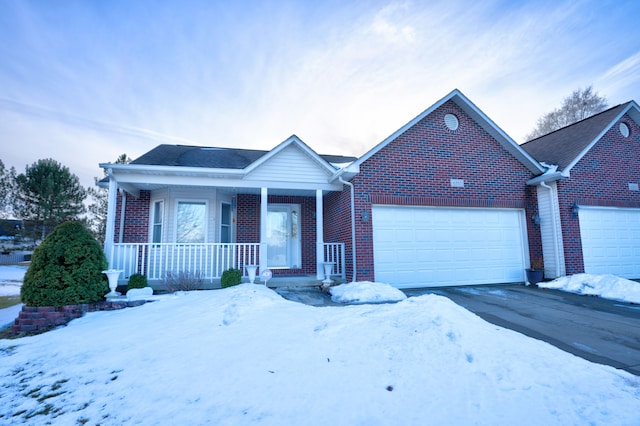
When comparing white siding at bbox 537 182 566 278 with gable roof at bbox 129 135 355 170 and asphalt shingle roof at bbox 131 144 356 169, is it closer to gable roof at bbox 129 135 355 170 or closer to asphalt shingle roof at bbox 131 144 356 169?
gable roof at bbox 129 135 355 170

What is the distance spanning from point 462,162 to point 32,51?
13183 mm

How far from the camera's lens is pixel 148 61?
33.0 feet

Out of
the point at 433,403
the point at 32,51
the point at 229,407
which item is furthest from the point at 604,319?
the point at 32,51

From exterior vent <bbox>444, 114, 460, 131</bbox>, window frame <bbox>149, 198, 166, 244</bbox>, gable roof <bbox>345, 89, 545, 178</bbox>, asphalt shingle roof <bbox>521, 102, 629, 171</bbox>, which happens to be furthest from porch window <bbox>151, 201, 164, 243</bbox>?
asphalt shingle roof <bbox>521, 102, 629, 171</bbox>

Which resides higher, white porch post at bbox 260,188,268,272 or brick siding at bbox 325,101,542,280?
brick siding at bbox 325,101,542,280

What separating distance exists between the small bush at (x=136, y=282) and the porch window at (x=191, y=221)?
216cm

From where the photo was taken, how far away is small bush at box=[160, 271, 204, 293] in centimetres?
713

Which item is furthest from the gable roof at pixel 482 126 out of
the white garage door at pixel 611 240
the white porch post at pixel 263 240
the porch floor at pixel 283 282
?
the porch floor at pixel 283 282

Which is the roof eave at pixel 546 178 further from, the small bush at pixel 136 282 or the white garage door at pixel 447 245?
the small bush at pixel 136 282

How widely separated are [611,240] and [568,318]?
22.2 ft

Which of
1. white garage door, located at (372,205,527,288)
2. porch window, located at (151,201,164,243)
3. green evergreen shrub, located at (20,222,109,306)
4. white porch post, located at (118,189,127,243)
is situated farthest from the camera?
porch window, located at (151,201,164,243)

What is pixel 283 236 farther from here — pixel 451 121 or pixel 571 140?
pixel 571 140

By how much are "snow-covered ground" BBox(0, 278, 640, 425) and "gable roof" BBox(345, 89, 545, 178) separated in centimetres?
604

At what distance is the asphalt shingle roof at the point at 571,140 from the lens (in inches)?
376
